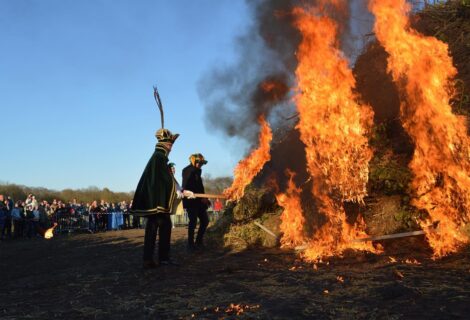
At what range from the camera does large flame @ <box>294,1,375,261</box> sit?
7.23m

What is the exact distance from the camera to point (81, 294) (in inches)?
207

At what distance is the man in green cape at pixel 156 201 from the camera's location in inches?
271

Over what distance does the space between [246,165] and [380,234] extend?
315 centimetres

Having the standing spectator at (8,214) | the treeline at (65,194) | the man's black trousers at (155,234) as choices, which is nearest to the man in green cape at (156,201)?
the man's black trousers at (155,234)

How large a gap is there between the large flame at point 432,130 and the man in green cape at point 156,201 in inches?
159

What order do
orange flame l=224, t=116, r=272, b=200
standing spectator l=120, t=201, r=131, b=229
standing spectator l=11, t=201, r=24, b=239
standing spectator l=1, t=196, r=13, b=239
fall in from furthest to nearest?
standing spectator l=120, t=201, r=131, b=229
standing spectator l=11, t=201, r=24, b=239
standing spectator l=1, t=196, r=13, b=239
orange flame l=224, t=116, r=272, b=200

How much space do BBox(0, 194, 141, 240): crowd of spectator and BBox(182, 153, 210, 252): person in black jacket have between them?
371 inches

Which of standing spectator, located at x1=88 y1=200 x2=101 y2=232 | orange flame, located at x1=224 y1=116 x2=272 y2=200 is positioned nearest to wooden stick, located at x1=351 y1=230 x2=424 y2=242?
orange flame, located at x1=224 y1=116 x2=272 y2=200

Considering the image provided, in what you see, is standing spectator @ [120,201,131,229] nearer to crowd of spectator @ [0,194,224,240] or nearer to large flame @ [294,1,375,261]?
crowd of spectator @ [0,194,224,240]

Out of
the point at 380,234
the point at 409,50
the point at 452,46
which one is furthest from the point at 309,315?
the point at 452,46

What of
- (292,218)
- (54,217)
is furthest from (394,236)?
(54,217)

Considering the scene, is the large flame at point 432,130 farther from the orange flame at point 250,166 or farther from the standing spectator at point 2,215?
the standing spectator at point 2,215

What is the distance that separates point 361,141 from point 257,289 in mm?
3651

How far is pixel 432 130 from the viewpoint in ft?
21.9
